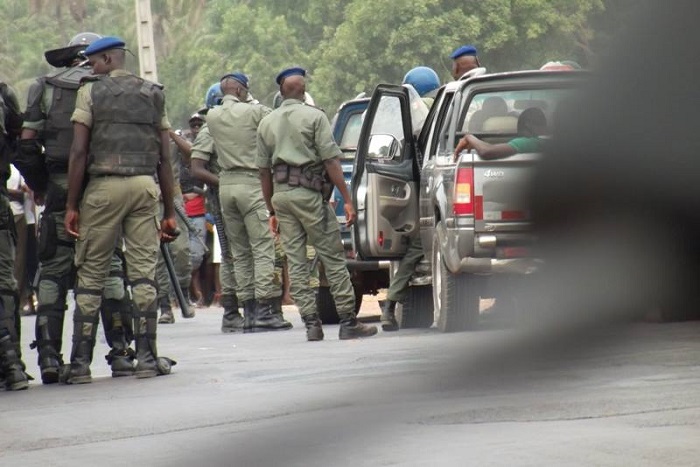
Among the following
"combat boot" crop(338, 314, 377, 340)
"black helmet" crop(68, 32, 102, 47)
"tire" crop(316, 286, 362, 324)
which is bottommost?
"tire" crop(316, 286, 362, 324)

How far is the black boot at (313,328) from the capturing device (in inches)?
458

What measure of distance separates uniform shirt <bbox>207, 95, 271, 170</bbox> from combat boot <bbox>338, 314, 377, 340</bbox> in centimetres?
173

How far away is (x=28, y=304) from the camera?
18.6 meters

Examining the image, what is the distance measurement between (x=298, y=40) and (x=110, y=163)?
136 ft

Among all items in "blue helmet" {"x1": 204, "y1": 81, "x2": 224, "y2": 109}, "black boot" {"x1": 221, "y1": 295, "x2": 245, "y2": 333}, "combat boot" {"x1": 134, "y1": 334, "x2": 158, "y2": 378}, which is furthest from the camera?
"blue helmet" {"x1": 204, "y1": 81, "x2": 224, "y2": 109}

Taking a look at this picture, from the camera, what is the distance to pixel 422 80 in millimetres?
13375

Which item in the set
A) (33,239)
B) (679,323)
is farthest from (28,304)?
(679,323)

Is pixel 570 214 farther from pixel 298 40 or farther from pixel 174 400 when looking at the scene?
pixel 298 40

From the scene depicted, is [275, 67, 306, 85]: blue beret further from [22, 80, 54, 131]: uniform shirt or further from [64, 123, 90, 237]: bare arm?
[64, 123, 90, 237]: bare arm

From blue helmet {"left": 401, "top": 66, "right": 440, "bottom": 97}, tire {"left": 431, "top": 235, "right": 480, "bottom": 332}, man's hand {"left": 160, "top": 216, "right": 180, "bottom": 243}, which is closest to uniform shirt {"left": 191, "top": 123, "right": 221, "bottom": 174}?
blue helmet {"left": 401, "top": 66, "right": 440, "bottom": 97}

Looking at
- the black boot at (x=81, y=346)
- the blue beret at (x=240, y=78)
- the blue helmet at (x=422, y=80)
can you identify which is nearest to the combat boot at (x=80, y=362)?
the black boot at (x=81, y=346)

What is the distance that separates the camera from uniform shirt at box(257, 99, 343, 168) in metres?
11.1

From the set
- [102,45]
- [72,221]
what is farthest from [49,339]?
[102,45]

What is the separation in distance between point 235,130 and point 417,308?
2021mm
